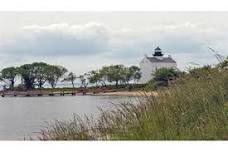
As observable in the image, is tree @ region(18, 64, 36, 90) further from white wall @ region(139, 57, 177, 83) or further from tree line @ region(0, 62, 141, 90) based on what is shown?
white wall @ region(139, 57, 177, 83)

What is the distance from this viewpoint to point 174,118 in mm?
5195

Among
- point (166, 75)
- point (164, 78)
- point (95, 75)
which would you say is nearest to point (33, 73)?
point (95, 75)

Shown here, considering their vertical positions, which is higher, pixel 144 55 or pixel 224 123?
pixel 144 55

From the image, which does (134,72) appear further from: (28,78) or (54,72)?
(28,78)

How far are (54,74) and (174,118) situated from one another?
31.9 feet

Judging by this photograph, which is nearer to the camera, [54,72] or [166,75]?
[166,75]

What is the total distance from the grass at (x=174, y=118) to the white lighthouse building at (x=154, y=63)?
274 cm

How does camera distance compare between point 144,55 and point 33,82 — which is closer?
point 144,55

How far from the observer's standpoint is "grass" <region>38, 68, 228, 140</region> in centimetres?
467

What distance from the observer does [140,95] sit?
6.73 meters
